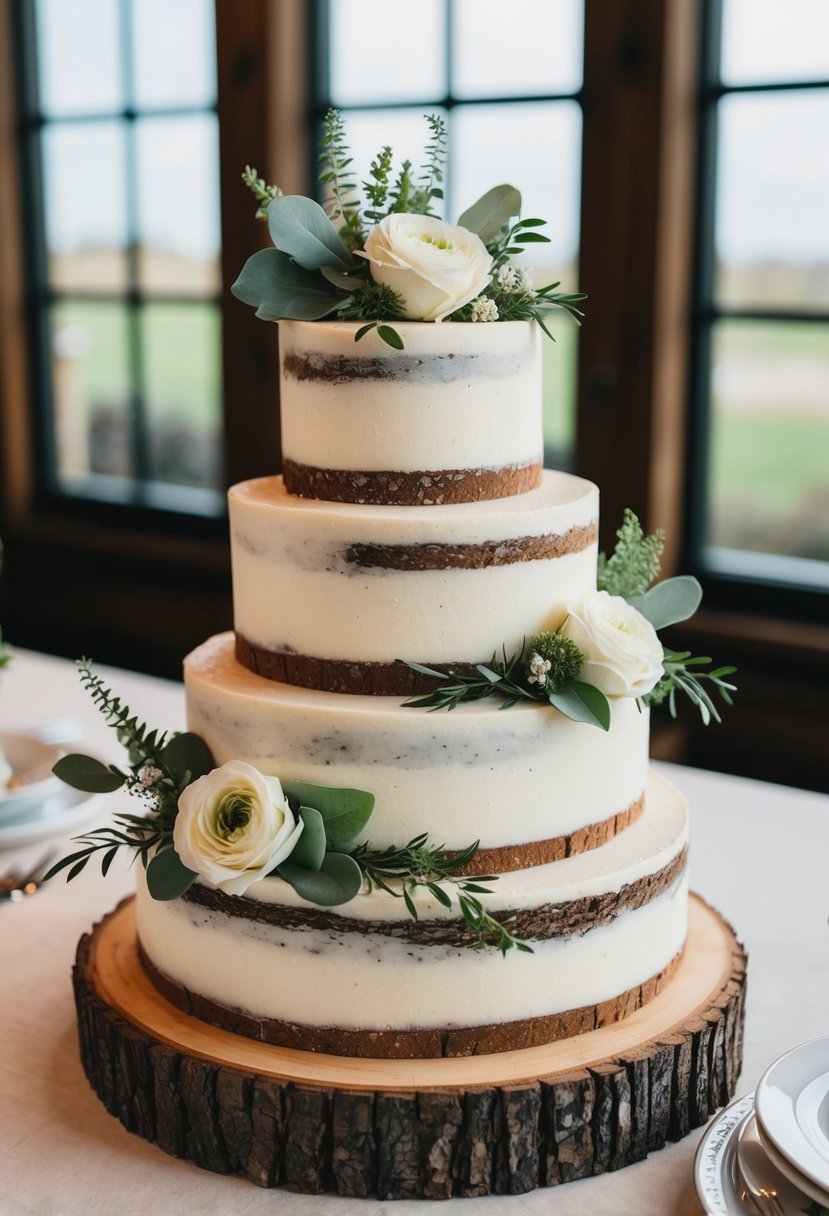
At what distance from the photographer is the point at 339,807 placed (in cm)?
118

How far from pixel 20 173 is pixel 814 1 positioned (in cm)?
251

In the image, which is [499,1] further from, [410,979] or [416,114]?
[410,979]

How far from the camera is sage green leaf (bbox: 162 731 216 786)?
4.20 ft

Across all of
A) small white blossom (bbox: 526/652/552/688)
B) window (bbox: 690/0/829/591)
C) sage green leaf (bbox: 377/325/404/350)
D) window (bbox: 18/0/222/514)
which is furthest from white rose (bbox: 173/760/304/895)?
window (bbox: 18/0/222/514)

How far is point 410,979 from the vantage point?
3.87 ft

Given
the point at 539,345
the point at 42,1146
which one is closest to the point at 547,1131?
the point at 42,1146

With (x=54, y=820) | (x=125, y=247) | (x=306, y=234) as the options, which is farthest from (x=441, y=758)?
(x=125, y=247)

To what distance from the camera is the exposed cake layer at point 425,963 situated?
1.18 m

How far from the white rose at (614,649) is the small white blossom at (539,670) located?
40 mm

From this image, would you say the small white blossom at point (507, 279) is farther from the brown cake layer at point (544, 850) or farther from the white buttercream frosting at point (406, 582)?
the brown cake layer at point (544, 850)

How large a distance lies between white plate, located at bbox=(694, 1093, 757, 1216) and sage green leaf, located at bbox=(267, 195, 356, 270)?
80 cm

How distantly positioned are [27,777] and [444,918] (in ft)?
3.08

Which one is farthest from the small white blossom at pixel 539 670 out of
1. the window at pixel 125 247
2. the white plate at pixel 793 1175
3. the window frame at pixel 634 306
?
the window at pixel 125 247

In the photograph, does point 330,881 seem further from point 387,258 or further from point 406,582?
point 387,258
